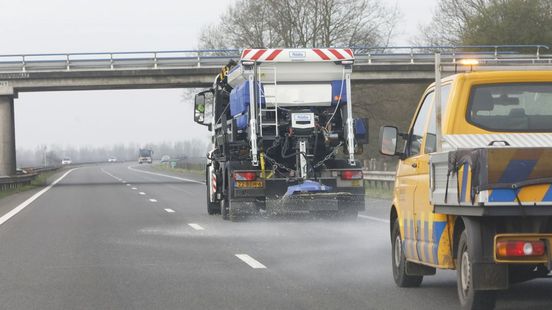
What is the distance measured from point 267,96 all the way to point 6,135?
33.4 m

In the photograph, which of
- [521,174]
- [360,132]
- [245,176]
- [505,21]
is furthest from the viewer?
[505,21]

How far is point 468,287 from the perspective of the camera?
6984mm

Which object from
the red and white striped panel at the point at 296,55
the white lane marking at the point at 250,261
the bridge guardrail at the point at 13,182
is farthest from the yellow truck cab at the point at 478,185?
the bridge guardrail at the point at 13,182

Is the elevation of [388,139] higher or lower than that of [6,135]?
lower

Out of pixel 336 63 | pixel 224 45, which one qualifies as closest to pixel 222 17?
pixel 224 45

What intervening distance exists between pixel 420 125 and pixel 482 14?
52.4 meters

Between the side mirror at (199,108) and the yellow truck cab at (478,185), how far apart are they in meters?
12.8

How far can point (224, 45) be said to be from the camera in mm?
62688

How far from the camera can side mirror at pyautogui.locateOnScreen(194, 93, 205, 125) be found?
2188cm

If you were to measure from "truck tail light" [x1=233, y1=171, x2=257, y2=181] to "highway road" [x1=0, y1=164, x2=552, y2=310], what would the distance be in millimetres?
893

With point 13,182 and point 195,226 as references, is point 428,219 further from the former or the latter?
point 13,182

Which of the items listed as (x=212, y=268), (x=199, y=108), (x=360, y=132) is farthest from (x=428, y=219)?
(x=199, y=108)

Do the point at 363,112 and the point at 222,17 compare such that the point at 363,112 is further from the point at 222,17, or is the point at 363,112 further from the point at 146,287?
the point at 146,287

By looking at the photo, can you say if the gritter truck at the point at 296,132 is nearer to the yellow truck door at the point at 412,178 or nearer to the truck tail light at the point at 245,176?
the truck tail light at the point at 245,176
